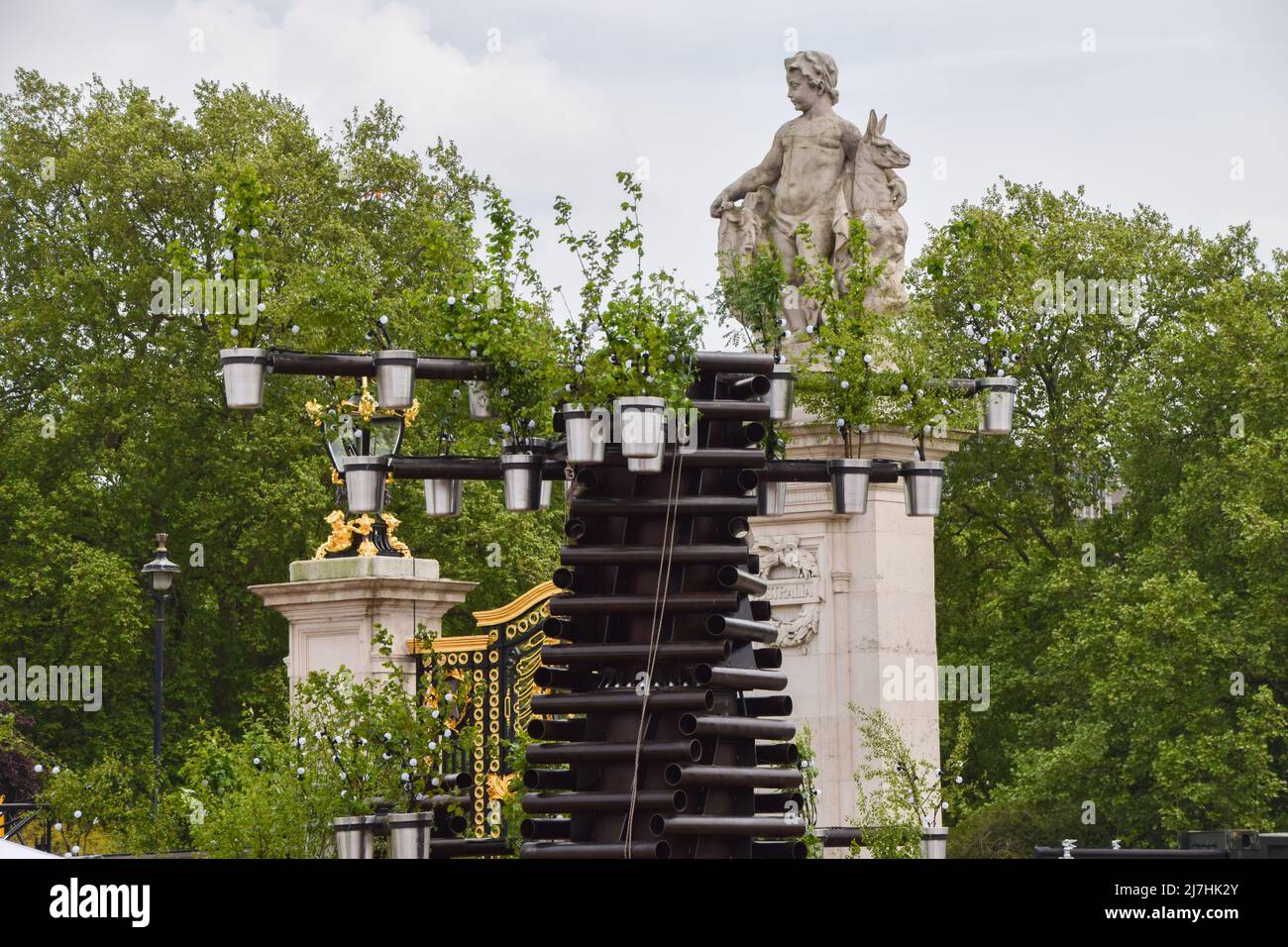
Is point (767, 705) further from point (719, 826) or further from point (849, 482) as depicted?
point (849, 482)

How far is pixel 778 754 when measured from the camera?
12.2 meters

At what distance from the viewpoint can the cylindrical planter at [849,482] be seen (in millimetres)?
12828

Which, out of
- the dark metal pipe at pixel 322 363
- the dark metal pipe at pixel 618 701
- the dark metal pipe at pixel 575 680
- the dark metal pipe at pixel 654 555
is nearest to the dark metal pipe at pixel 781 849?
the dark metal pipe at pixel 618 701

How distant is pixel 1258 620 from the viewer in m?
28.3

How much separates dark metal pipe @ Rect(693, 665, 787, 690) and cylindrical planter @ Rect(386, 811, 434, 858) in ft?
8.09

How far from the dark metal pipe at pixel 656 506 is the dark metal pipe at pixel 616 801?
4.64ft

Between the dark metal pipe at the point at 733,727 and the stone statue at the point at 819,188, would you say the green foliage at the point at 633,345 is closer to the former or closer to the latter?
the dark metal pipe at the point at 733,727

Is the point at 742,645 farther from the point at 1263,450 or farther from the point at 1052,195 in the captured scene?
the point at 1052,195

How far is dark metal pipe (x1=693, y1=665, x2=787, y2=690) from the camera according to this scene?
11.3 meters

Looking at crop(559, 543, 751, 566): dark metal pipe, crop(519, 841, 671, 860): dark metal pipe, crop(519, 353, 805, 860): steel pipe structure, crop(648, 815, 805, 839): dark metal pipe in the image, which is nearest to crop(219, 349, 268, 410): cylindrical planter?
crop(519, 353, 805, 860): steel pipe structure

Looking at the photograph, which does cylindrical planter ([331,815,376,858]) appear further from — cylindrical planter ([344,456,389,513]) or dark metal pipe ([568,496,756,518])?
dark metal pipe ([568,496,756,518])

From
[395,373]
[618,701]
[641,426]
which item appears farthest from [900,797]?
[395,373]
